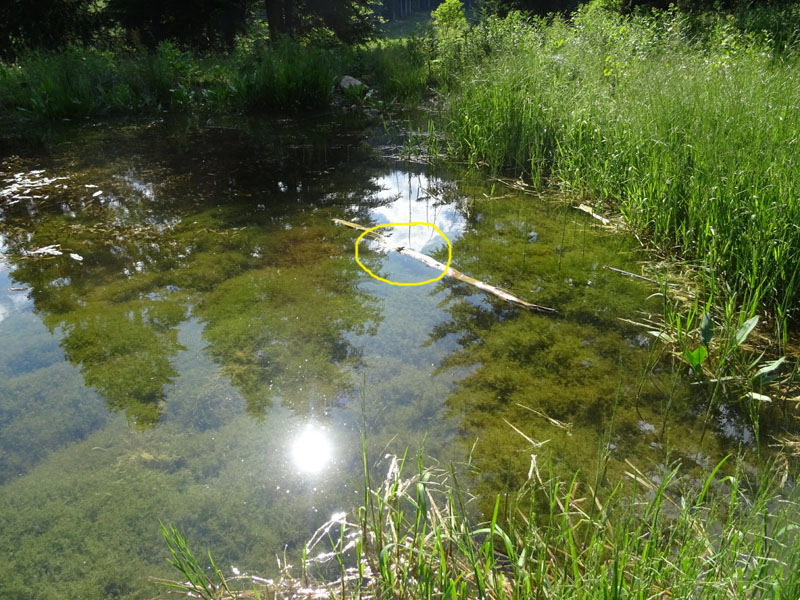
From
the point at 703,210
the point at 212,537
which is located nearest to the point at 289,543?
the point at 212,537

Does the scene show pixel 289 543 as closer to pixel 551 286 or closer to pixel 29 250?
pixel 551 286

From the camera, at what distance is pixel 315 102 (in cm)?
812

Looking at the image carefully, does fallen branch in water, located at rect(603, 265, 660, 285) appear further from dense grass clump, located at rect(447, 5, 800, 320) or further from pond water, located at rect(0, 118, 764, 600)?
dense grass clump, located at rect(447, 5, 800, 320)

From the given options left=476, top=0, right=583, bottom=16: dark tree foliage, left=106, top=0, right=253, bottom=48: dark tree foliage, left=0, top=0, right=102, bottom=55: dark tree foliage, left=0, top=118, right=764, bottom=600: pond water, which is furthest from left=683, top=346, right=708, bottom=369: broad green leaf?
left=476, top=0, right=583, bottom=16: dark tree foliage

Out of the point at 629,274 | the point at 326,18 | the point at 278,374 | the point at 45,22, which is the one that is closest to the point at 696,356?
the point at 629,274

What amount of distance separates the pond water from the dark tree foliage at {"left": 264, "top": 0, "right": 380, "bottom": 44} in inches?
375

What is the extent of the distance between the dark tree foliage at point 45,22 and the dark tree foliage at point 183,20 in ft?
3.41

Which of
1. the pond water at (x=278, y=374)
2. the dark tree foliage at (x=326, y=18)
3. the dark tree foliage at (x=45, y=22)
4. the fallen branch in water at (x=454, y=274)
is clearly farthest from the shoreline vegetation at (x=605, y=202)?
the dark tree foliage at (x=45, y=22)

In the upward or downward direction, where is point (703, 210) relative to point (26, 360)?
upward

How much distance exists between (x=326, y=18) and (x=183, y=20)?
311cm

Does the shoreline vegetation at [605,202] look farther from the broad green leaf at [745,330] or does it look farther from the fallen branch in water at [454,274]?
Result: the fallen branch in water at [454,274]

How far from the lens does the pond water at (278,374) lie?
178cm

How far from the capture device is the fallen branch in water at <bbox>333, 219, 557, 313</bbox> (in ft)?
9.49

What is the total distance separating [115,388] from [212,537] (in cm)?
101
